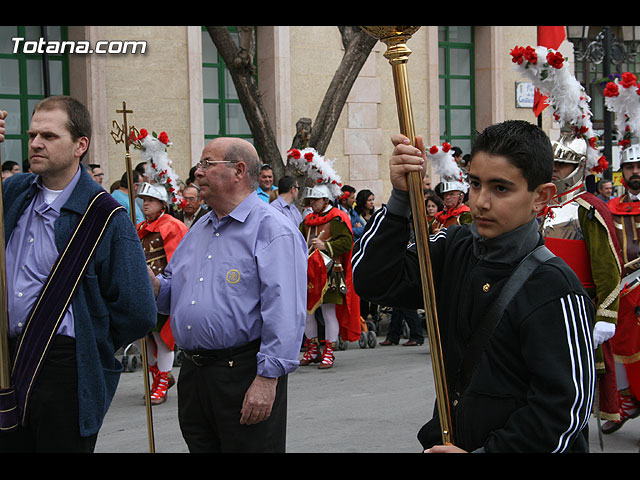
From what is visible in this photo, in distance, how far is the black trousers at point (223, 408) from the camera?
4043 millimetres

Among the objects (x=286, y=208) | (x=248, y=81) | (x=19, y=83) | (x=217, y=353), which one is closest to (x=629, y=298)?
(x=217, y=353)

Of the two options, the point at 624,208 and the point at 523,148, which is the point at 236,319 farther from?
the point at 624,208

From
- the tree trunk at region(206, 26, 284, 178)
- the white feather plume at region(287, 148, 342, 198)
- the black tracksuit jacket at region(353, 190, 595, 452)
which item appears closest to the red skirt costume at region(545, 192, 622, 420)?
the black tracksuit jacket at region(353, 190, 595, 452)

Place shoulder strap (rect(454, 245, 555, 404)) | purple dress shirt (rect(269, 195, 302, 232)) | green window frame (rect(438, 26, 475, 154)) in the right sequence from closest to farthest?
shoulder strap (rect(454, 245, 555, 404))
purple dress shirt (rect(269, 195, 302, 232))
green window frame (rect(438, 26, 475, 154))

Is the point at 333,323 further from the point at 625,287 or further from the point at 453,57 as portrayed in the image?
the point at 453,57

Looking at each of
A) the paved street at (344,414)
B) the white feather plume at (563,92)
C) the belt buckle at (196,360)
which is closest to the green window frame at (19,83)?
the paved street at (344,414)

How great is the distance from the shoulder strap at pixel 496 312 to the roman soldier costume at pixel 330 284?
7601 mm

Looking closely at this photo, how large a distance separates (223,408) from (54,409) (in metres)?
0.77

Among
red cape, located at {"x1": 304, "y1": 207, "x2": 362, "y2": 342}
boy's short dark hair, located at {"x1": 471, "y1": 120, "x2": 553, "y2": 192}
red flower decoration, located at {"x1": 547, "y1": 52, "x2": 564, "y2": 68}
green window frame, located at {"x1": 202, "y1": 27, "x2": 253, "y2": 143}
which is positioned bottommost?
red cape, located at {"x1": 304, "y1": 207, "x2": 362, "y2": 342}

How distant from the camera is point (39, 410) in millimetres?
3537

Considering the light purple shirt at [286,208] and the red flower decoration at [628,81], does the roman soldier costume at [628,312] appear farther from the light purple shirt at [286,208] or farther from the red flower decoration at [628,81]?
the light purple shirt at [286,208]

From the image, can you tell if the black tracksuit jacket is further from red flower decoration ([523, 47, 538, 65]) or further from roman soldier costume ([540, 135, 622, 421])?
red flower decoration ([523, 47, 538, 65])

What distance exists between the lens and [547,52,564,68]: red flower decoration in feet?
23.0
